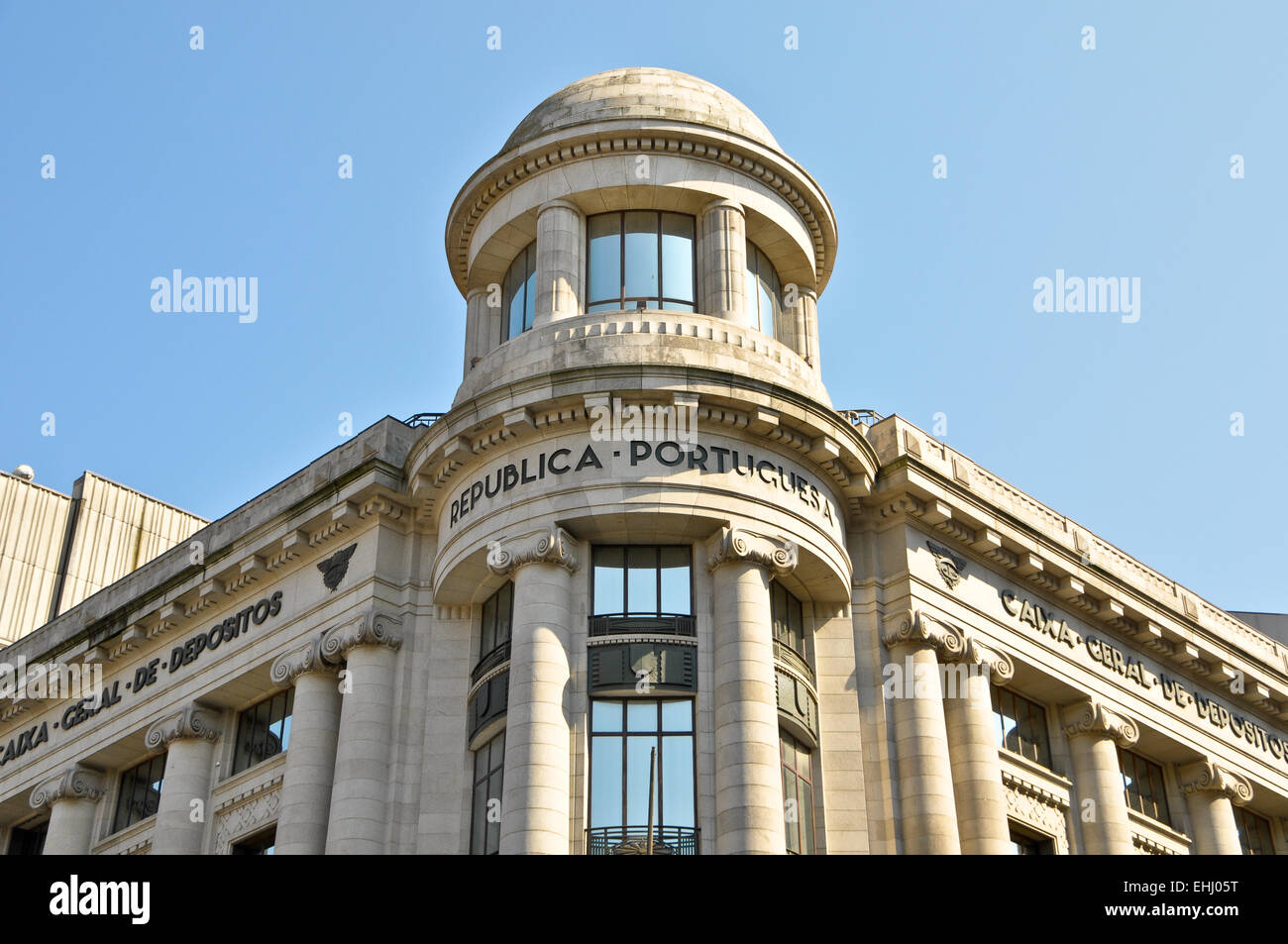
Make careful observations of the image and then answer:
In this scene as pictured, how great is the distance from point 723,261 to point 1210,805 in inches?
729

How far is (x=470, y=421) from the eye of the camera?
37.1 metres

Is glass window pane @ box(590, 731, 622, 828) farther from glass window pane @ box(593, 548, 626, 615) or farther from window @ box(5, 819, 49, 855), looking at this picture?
window @ box(5, 819, 49, 855)

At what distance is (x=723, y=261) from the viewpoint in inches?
1601

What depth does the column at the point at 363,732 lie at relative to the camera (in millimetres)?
35312

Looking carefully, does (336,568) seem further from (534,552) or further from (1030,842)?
(1030,842)

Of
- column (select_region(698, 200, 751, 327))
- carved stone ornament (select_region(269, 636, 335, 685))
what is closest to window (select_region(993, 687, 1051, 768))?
column (select_region(698, 200, 751, 327))

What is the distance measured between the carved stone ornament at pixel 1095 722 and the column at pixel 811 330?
10.2 meters

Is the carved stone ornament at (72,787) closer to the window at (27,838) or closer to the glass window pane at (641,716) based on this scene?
the window at (27,838)

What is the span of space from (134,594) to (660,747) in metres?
18.3

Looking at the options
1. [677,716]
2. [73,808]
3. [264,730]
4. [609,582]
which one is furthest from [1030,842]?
[73,808]

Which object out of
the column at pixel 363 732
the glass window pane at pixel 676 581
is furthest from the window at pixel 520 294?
the column at pixel 363 732

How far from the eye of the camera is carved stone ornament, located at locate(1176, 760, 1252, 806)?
145 ft

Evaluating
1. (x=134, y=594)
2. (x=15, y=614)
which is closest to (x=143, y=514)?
(x=15, y=614)

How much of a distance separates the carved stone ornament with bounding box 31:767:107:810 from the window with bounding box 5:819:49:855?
3.30 metres
